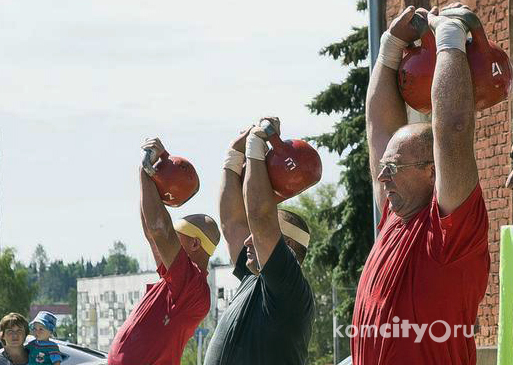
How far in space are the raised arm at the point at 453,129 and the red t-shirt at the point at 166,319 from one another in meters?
3.40

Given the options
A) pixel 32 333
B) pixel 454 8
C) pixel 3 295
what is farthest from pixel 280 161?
pixel 3 295

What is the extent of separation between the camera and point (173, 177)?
762 cm

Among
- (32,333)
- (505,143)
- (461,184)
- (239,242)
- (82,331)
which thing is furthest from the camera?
(82,331)

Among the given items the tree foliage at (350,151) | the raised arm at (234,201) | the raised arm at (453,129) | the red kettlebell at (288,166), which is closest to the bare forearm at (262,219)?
the red kettlebell at (288,166)

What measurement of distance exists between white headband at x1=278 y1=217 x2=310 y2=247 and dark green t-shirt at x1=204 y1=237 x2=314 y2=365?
0.37 m

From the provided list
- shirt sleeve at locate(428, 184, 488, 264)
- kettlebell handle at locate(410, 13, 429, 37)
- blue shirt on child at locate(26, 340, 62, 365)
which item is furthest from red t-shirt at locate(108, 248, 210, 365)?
blue shirt on child at locate(26, 340, 62, 365)

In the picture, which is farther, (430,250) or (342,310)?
(342,310)

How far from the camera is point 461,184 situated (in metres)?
4.51

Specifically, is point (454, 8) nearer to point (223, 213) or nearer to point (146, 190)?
point (223, 213)

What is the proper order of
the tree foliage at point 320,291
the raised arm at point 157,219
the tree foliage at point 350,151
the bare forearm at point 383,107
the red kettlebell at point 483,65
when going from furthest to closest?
the tree foliage at point 320,291 < the tree foliage at point 350,151 < the raised arm at point 157,219 < the bare forearm at point 383,107 < the red kettlebell at point 483,65

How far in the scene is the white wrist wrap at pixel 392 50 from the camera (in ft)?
17.3

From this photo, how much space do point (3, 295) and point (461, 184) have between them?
226 feet

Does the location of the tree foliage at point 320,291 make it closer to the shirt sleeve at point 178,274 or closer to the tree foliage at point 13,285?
the tree foliage at point 13,285

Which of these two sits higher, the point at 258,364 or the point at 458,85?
the point at 458,85
